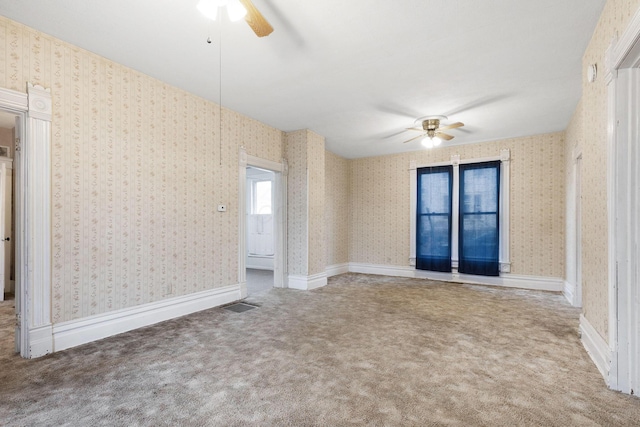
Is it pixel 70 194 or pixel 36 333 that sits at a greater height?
pixel 70 194

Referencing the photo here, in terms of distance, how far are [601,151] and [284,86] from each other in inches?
120

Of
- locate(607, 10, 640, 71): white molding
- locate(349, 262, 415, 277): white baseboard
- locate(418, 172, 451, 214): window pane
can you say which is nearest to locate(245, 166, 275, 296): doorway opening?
locate(349, 262, 415, 277): white baseboard

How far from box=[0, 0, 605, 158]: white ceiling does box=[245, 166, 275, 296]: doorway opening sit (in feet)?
12.3

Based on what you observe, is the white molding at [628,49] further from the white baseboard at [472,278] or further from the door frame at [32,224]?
the white baseboard at [472,278]

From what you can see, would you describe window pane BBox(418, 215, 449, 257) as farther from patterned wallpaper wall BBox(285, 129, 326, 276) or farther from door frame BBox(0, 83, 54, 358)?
door frame BBox(0, 83, 54, 358)

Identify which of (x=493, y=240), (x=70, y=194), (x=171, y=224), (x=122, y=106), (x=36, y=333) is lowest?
(x=36, y=333)

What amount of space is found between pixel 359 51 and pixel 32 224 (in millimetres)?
3193

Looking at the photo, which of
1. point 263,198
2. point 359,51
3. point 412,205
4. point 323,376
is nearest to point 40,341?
point 323,376

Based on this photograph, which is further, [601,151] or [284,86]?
[284,86]

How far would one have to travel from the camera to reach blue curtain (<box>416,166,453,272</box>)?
20.6ft

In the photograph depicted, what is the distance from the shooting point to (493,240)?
5801mm

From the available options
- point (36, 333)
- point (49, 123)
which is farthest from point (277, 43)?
point (36, 333)

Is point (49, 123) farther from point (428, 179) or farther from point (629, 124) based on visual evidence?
point (428, 179)

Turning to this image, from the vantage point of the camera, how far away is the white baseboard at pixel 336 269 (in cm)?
676
